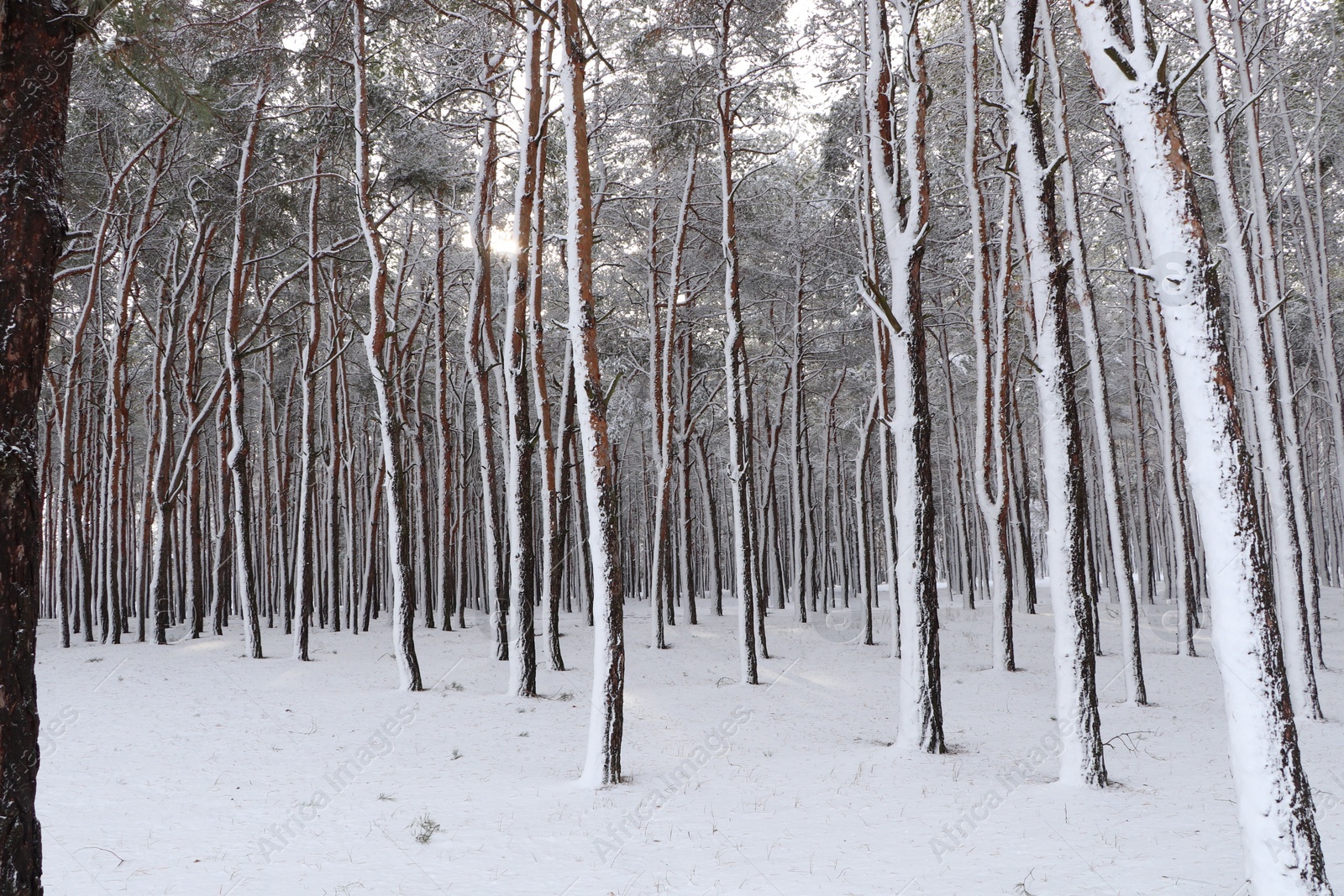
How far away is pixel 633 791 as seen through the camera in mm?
6875

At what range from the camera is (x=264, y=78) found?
13242 mm

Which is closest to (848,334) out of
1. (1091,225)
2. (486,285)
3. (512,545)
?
(1091,225)

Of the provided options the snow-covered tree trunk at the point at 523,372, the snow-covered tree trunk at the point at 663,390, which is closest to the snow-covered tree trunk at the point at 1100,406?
the snow-covered tree trunk at the point at 663,390

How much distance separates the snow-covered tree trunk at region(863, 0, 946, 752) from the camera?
792 cm

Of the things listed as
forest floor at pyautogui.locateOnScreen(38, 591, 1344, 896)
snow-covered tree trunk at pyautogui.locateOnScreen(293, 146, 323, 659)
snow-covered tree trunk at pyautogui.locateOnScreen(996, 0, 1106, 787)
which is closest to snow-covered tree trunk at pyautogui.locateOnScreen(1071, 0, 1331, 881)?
forest floor at pyautogui.locateOnScreen(38, 591, 1344, 896)

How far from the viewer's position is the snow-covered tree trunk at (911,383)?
7.92m

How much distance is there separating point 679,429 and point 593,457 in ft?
55.2

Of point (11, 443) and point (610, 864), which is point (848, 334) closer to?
point (610, 864)

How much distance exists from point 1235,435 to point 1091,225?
1412 cm

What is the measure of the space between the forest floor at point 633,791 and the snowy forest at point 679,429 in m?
0.06

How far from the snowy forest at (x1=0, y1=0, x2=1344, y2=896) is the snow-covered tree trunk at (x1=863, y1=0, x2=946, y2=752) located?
2.3 inches

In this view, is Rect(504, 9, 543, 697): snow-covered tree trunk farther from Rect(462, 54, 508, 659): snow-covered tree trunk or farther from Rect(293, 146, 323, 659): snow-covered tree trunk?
Rect(293, 146, 323, 659): snow-covered tree trunk

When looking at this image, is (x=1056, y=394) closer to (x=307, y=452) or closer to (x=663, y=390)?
(x=663, y=390)

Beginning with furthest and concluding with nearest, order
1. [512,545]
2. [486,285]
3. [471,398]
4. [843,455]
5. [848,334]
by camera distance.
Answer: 1. [843,455]
2. [471,398]
3. [848,334]
4. [486,285]
5. [512,545]
